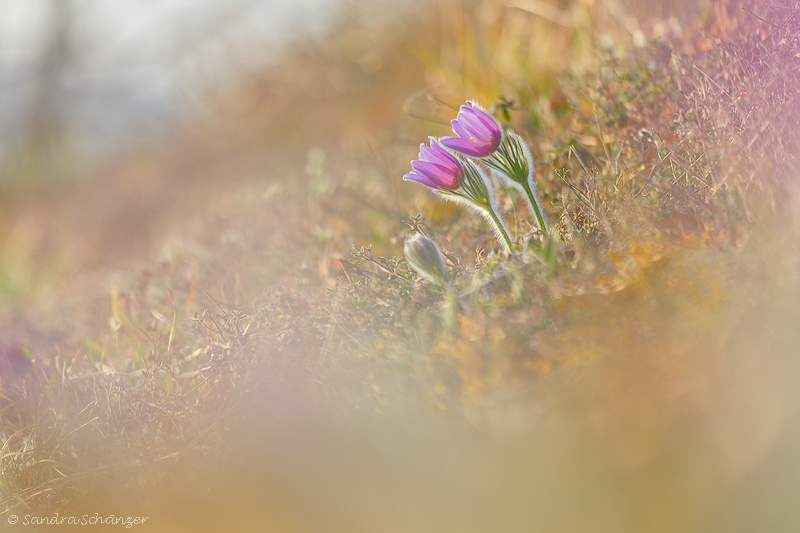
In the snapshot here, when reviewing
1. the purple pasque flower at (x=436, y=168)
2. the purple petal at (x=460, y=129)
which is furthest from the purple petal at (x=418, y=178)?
the purple petal at (x=460, y=129)

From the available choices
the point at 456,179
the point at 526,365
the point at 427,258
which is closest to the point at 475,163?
the point at 456,179

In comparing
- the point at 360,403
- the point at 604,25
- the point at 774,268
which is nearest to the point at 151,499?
the point at 360,403

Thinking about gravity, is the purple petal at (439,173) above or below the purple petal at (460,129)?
below

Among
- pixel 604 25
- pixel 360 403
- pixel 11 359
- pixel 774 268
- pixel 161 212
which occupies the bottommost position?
pixel 161 212

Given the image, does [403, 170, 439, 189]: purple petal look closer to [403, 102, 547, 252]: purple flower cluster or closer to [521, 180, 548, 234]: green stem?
[403, 102, 547, 252]: purple flower cluster

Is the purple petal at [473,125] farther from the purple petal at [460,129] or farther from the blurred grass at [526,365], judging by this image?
the blurred grass at [526,365]

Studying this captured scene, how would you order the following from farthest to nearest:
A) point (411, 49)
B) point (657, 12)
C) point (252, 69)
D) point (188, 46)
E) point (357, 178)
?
point (188, 46) < point (252, 69) < point (411, 49) < point (357, 178) < point (657, 12)

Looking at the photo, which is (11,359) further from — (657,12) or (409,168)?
(657,12)
